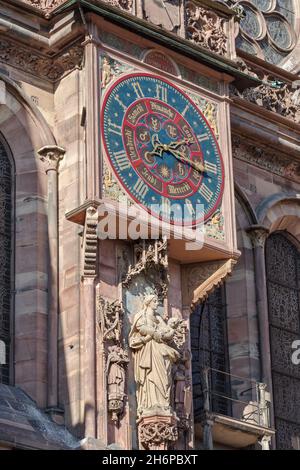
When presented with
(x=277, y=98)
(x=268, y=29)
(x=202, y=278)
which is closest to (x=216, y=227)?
(x=202, y=278)

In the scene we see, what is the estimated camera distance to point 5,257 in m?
28.0

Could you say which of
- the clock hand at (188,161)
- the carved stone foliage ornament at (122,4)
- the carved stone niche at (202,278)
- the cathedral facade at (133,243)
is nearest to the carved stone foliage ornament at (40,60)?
the cathedral facade at (133,243)

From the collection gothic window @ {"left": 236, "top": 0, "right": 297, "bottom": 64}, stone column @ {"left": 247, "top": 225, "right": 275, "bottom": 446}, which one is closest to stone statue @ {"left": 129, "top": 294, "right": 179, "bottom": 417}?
stone column @ {"left": 247, "top": 225, "right": 275, "bottom": 446}

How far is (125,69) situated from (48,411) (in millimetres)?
5520

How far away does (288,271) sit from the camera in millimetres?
32344

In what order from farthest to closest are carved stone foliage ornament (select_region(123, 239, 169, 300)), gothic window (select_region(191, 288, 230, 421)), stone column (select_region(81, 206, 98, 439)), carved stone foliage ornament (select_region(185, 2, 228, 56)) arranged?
1. carved stone foliage ornament (select_region(185, 2, 228, 56))
2. gothic window (select_region(191, 288, 230, 421))
3. carved stone foliage ornament (select_region(123, 239, 169, 300))
4. stone column (select_region(81, 206, 98, 439))

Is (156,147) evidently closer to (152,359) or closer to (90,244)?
(90,244)

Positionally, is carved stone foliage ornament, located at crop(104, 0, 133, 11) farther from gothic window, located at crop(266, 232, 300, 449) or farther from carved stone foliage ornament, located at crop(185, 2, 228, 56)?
gothic window, located at crop(266, 232, 300, 449)

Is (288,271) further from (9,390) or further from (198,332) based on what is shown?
(9,390)

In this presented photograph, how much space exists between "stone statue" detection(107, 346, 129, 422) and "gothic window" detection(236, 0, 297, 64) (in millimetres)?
8721

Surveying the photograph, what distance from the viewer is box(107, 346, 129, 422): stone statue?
26.4 metres

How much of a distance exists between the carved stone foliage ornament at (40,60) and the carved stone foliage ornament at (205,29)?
2.26 m

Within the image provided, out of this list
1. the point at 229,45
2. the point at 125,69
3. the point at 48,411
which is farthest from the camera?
the point at 229,45
